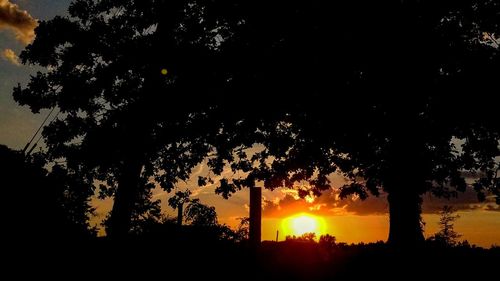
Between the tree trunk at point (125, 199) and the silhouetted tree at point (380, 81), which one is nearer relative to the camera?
the silhouetted tree at point (380, 81)

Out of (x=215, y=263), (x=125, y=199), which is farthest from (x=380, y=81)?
(x=125, y=199)

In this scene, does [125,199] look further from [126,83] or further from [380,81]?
[380,81]

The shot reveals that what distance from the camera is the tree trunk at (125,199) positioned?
17.8 m

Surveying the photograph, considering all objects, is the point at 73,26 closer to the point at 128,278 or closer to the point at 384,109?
the point at 128,278

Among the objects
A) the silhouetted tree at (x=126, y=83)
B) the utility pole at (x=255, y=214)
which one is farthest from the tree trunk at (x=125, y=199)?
the utility pole at (x=255, y=214)

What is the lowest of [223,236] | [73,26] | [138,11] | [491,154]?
[223,236]

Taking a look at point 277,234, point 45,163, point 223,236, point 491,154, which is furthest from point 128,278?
point 277,234

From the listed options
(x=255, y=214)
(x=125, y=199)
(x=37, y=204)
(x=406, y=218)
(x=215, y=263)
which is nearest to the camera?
(x=215, y=263)

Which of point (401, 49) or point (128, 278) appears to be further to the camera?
point (401, 49)

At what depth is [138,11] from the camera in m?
19.7

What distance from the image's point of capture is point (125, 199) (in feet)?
59.3

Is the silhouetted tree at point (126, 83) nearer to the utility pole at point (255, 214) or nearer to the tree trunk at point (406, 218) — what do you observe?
the utility pole at point (255, 214)

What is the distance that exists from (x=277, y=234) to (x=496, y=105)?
1770 cm

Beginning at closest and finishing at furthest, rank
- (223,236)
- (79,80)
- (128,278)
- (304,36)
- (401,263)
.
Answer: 1. (128,278)
2. (401,263)
3. (304,36)
4. (223,236)
5. (79,80)
